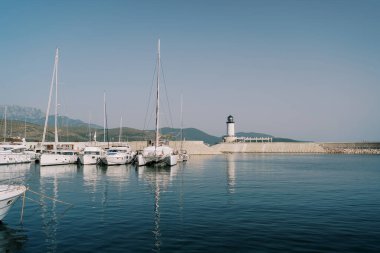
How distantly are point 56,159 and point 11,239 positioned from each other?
50065 millimetres

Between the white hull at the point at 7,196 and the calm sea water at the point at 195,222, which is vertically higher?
the white hull at the point at 7,196

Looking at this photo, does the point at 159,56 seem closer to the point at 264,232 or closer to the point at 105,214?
the point at 105,214

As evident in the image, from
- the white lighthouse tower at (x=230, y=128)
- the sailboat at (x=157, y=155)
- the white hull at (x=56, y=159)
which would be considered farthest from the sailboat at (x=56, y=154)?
the white lighthouse tower at (x=230, y=128)

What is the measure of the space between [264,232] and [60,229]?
1119 cm

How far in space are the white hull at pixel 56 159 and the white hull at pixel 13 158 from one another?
10.8 m

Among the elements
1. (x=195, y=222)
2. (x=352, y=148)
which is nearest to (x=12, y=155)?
(x=195, y=222)

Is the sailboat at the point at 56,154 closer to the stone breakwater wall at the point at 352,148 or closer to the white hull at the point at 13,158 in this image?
the white hull at the point at 13,158

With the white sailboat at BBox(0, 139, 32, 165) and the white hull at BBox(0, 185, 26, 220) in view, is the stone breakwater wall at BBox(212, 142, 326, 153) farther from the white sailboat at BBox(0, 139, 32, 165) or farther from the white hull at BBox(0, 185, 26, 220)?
the white hull at BBox(0, 185, 26, 220)

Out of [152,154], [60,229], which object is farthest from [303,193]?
[152,154]

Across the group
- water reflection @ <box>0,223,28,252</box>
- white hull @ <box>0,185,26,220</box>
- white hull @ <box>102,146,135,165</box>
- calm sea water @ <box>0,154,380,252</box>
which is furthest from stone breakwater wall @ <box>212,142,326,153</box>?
water reflection @ <box>0,223,28,252</box>

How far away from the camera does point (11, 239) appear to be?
1634cm

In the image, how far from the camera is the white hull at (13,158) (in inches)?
2579

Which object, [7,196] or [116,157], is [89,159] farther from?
[7,196]

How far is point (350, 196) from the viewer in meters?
31.4
